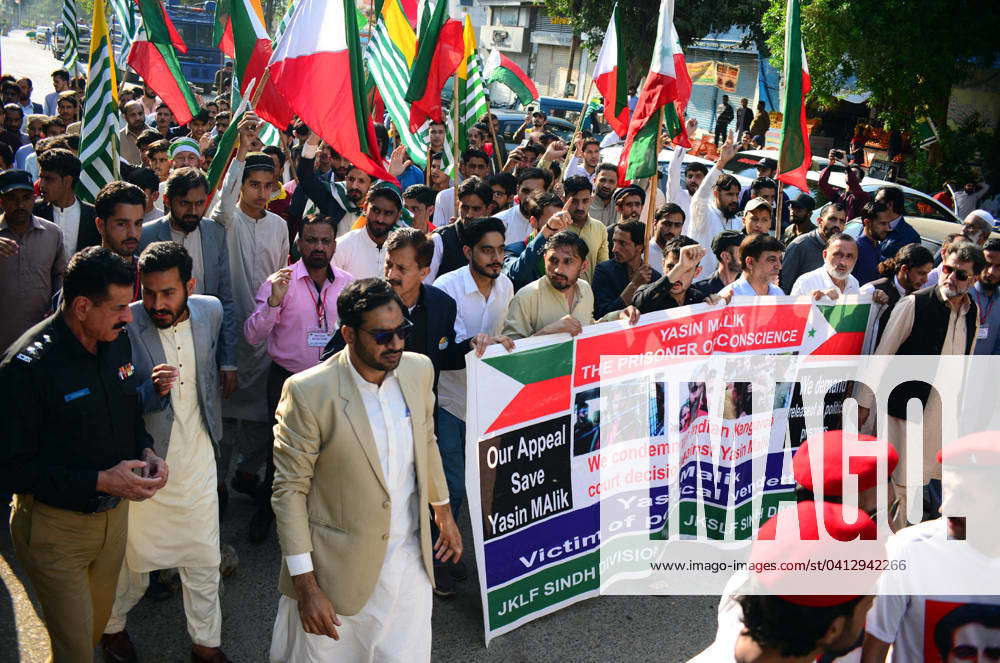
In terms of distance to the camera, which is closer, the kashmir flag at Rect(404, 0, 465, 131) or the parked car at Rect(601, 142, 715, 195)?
the kashmir flag at Rect(404, 0, 465, 131)

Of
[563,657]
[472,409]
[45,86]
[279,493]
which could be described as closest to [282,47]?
[472,409]

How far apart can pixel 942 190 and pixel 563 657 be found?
16.2 m

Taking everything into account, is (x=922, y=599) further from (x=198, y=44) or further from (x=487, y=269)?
(x=198, y=44)

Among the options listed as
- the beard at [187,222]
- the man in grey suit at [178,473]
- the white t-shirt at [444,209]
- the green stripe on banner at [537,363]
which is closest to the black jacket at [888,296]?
the green stripe on banner at [537,363]

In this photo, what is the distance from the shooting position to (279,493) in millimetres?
3189

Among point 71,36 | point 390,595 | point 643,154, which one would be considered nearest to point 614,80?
point 643,154

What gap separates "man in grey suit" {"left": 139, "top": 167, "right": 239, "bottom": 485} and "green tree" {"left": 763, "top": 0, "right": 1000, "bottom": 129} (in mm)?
13933

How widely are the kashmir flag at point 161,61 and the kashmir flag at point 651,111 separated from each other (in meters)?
5.24

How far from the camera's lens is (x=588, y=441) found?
463cm

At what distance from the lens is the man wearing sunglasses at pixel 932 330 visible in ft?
17.7

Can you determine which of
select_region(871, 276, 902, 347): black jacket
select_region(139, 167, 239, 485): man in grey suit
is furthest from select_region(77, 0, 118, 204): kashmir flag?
select_region(871, 276, 902, 347): black jacket

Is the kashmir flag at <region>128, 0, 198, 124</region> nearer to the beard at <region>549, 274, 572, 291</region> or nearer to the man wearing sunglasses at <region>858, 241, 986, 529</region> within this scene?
the beard at <region>549, 274, 572, 291</region>

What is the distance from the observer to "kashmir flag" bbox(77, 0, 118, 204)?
20.5 feet

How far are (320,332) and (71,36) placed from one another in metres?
9.33
